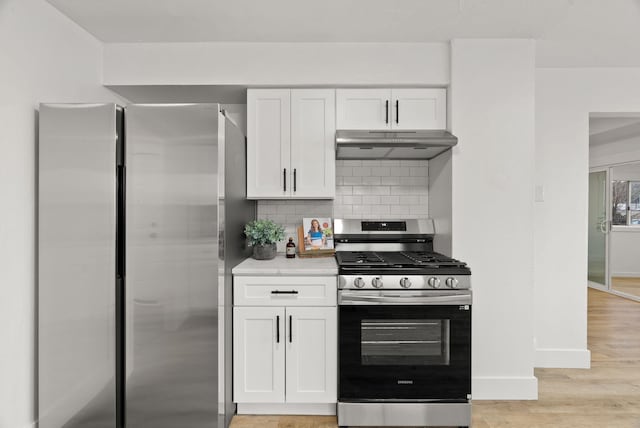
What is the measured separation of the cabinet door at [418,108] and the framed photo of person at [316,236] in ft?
2.99

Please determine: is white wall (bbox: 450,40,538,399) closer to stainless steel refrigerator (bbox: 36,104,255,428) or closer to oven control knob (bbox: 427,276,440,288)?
oven control knob (bbox: 427,276,440,288)

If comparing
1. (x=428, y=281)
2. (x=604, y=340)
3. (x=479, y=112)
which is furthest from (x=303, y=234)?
(x=604, y=340)

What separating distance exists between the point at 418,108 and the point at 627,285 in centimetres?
579

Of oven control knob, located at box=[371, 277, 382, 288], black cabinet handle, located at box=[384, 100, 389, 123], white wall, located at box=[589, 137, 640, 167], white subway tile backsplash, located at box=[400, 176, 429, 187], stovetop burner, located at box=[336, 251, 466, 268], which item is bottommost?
oven control knob, located at box=[371, 277, 382, 288]

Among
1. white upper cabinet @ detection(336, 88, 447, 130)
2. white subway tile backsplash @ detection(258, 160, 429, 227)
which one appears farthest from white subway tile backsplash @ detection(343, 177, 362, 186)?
white upper cabinet @ detection(336, 88, 447, 130)

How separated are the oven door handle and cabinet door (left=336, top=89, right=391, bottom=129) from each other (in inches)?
48.2

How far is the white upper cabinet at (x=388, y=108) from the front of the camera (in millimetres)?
2844

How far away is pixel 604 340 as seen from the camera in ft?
12.8

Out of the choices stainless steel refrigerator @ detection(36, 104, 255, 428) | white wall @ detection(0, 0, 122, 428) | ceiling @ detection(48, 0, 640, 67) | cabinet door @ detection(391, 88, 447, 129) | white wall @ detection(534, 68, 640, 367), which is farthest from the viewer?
white wall @ detection(534, 68, 640, 367)

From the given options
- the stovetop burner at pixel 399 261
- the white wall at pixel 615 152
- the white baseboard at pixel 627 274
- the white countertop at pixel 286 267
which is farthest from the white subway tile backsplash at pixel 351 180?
the white baseboard at pixel 627 274

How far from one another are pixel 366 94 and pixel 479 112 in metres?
0.79

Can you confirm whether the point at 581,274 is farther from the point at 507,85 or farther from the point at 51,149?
the point at 51,149

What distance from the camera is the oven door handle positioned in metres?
2.33

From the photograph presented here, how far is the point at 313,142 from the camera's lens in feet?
9.41
